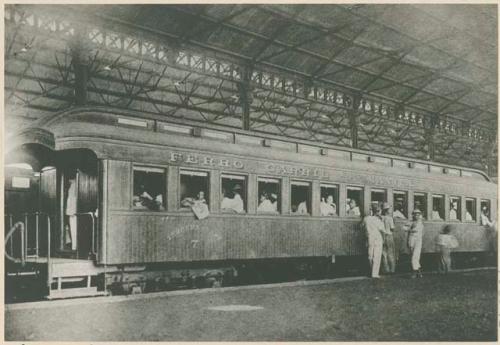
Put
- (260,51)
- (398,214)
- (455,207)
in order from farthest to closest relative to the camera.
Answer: (260,51) → (455,207) → (398,214)

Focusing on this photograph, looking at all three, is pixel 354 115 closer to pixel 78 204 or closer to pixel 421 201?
pixel 421 201

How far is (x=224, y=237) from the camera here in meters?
9.87

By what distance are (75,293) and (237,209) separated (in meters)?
3.22

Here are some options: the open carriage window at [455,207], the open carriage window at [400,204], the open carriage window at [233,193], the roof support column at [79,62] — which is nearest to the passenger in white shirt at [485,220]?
the open carriage window at [455,207]

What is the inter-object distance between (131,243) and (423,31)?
43.8 feet

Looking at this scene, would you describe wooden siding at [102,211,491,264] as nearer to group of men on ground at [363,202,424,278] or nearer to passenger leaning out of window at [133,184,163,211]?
passenger leaning out of window at [133,184,163,211]

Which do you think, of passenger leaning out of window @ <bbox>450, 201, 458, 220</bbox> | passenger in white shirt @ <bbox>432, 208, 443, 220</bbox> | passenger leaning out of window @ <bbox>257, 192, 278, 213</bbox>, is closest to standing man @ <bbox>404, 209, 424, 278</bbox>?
passenger in white shirt @ <bbox>432, 208, 443, 220</bbox>

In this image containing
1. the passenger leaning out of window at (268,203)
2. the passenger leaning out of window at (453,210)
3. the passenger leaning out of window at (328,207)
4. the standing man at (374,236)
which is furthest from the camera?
the passenger leaning out of window at (453,210)

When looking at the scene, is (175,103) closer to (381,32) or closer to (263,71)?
(263,71)

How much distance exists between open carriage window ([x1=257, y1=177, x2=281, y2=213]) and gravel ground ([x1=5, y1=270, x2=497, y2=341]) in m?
1.68

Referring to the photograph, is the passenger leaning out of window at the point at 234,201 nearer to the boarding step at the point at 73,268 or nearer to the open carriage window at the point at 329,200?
the open carriage window at the point at 329,200

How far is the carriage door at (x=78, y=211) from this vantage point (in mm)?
8898

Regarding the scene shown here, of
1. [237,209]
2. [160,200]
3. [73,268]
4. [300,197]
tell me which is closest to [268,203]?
[237,209]

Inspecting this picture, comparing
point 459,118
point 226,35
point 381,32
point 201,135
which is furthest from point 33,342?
point 459,118
